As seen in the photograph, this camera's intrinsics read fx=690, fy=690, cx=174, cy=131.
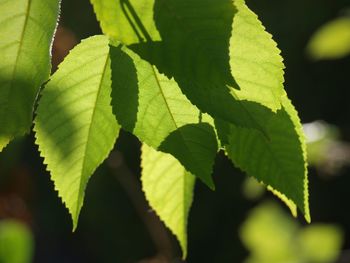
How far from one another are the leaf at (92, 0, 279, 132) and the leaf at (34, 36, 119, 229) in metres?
0.11

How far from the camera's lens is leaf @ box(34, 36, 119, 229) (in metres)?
0.83

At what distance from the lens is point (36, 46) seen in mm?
766

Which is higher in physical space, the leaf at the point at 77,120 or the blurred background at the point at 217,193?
the leaf at the point at 77,120

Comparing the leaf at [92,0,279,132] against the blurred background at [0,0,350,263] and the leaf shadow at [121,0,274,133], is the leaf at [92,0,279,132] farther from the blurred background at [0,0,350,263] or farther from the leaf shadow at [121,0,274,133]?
the blurred background at [0,0,350,263]

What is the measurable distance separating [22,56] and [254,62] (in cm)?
26

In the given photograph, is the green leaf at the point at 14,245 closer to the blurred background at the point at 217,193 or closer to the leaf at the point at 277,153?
the leaf at the point at 277,153

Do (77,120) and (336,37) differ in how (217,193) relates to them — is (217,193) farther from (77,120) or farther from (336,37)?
(77,120)

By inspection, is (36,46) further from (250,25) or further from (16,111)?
(250,25)

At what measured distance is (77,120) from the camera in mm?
857

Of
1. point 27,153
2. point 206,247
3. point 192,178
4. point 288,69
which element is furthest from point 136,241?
point 192,178

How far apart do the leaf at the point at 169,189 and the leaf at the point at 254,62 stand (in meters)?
0.25

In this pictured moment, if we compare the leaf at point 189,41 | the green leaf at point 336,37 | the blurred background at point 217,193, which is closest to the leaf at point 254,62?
the leaf at point 189,41

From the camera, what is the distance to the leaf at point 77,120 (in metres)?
0.83

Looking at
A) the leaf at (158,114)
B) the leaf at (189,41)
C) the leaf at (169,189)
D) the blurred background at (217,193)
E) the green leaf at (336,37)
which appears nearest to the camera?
the leaf at (189,41)
